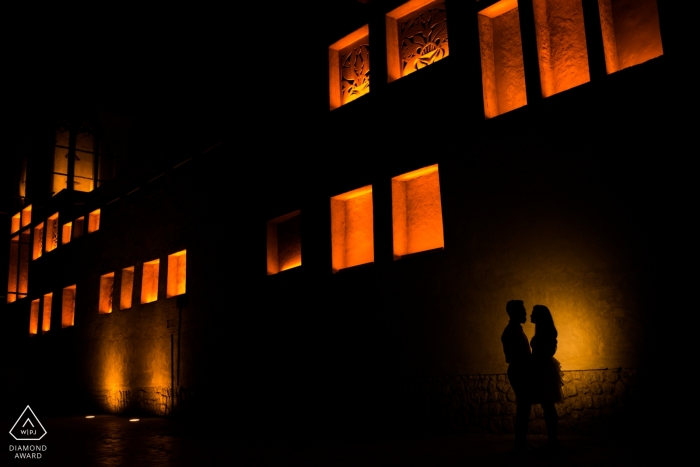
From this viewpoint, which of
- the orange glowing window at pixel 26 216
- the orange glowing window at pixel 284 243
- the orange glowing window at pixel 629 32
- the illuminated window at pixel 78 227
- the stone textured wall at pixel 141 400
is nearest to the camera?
the orange glowing window at pixel 629 32

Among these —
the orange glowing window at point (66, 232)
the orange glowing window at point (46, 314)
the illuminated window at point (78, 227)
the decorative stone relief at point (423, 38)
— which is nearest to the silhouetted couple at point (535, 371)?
the decorative stone relief at point (423, 38)

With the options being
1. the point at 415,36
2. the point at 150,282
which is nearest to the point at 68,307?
the point at 150,282

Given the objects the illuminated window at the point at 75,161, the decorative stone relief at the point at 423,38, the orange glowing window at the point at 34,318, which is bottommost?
the orange glowing window at the point at 34,318

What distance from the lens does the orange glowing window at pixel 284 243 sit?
43.4 feet

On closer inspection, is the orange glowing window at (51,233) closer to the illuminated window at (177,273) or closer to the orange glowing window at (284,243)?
the illuminated window at (177,273)

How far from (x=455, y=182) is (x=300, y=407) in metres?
5.19

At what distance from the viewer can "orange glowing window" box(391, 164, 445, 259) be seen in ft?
35.6

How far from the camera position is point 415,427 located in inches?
402

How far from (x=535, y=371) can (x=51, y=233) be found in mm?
21839

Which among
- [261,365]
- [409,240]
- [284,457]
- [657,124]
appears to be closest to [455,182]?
[409,240]

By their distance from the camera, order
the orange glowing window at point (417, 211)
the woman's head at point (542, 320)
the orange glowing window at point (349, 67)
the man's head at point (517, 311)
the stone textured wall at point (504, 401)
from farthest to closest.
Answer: the orange glowing window at point (349, 67)
the orange glowing window at point (417, 211)
the stone textured wall at point (504, 401)
the man's head at point (517, 311)
the woman's head at point (542, 320)

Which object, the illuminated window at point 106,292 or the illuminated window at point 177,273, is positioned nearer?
the illuminated window at point 177,273

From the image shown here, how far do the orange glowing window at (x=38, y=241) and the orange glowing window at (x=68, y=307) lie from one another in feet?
12.5

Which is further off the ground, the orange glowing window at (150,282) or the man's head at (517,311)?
the orange glowing window at (150,282)
